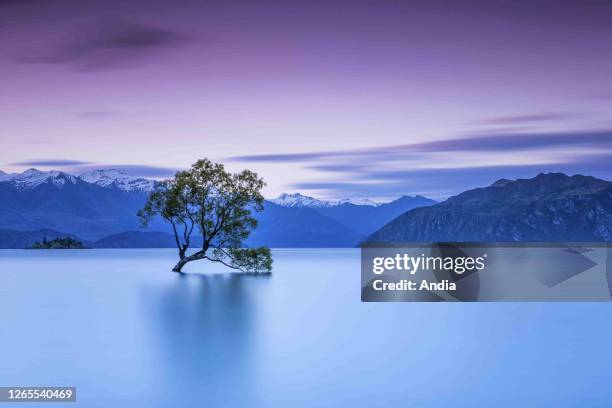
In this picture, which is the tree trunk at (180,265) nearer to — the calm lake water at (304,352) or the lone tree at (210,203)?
the lone tree at (210,203)

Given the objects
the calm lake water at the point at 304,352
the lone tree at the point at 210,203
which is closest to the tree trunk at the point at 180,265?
the lone tree at the point at 210,203

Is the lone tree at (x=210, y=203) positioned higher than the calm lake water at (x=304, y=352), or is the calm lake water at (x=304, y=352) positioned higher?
the lone tree at (x=210, y=203)

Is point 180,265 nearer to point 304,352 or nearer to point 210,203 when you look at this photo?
point 210,203

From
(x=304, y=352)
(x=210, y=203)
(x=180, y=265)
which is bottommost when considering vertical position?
(x=180, y=265)

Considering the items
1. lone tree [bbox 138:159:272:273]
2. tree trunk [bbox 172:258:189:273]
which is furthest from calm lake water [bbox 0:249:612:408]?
tree trunk [bbox 172:258:189:273]

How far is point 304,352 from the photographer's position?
28.2 metres

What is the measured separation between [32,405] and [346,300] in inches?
1427

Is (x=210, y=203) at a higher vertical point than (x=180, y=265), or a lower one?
higher

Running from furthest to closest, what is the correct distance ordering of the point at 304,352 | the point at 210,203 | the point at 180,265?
the point at 180,265 < the point at 210,203 < the point at 304,352

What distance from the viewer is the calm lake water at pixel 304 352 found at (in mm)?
20719

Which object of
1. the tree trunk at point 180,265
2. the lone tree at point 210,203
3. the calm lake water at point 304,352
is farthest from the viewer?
the tree trunk at point 180,265

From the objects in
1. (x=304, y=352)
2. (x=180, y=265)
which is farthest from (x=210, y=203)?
(x=304, y=352)

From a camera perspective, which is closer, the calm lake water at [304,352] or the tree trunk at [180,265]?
the calm lake water at [304,352]

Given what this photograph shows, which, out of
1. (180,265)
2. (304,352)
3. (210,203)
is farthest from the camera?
(180,265)
